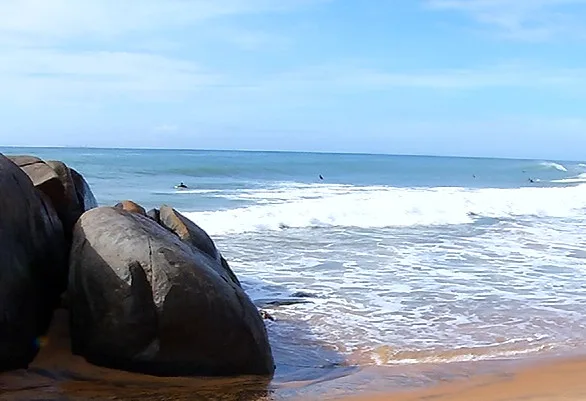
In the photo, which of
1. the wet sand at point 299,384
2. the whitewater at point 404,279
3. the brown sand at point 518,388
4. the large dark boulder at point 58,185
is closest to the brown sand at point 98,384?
the wet sand at point 299,384

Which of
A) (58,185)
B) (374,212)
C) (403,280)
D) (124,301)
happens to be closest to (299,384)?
(124,301)

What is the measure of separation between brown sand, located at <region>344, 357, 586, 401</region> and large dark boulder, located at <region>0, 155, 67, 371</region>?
2.45 metres

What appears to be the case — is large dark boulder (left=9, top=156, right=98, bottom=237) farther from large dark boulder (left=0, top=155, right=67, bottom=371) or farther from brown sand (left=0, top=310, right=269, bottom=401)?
brown sand (left=0, top=310, right=269, bottom=401)

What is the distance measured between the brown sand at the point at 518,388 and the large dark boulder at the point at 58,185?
3.08 meters

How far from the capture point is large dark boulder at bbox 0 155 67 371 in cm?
507

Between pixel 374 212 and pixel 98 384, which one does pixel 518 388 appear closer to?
pixel 98 384

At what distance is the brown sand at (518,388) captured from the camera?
516cm

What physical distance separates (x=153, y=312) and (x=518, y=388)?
9.31 feet

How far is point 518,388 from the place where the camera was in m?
5.44

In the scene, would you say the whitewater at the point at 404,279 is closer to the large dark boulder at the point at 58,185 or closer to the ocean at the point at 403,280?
the ocean at the point at 403,280

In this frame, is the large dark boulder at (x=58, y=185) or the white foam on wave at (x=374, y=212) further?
the white foam on wave at (x=374, y=212)

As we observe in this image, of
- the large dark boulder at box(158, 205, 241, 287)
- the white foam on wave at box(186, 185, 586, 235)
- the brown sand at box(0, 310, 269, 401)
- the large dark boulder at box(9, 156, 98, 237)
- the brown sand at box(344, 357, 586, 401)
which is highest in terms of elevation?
the large dark boulder at box(9, 156, 98, 237)

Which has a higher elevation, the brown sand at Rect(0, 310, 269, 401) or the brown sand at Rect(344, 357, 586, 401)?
the brown sand at Rect(344, 357, 586, 401)

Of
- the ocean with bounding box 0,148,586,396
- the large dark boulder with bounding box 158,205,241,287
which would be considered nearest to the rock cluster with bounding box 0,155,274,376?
the ocean with bounding box 0,148,586,396
